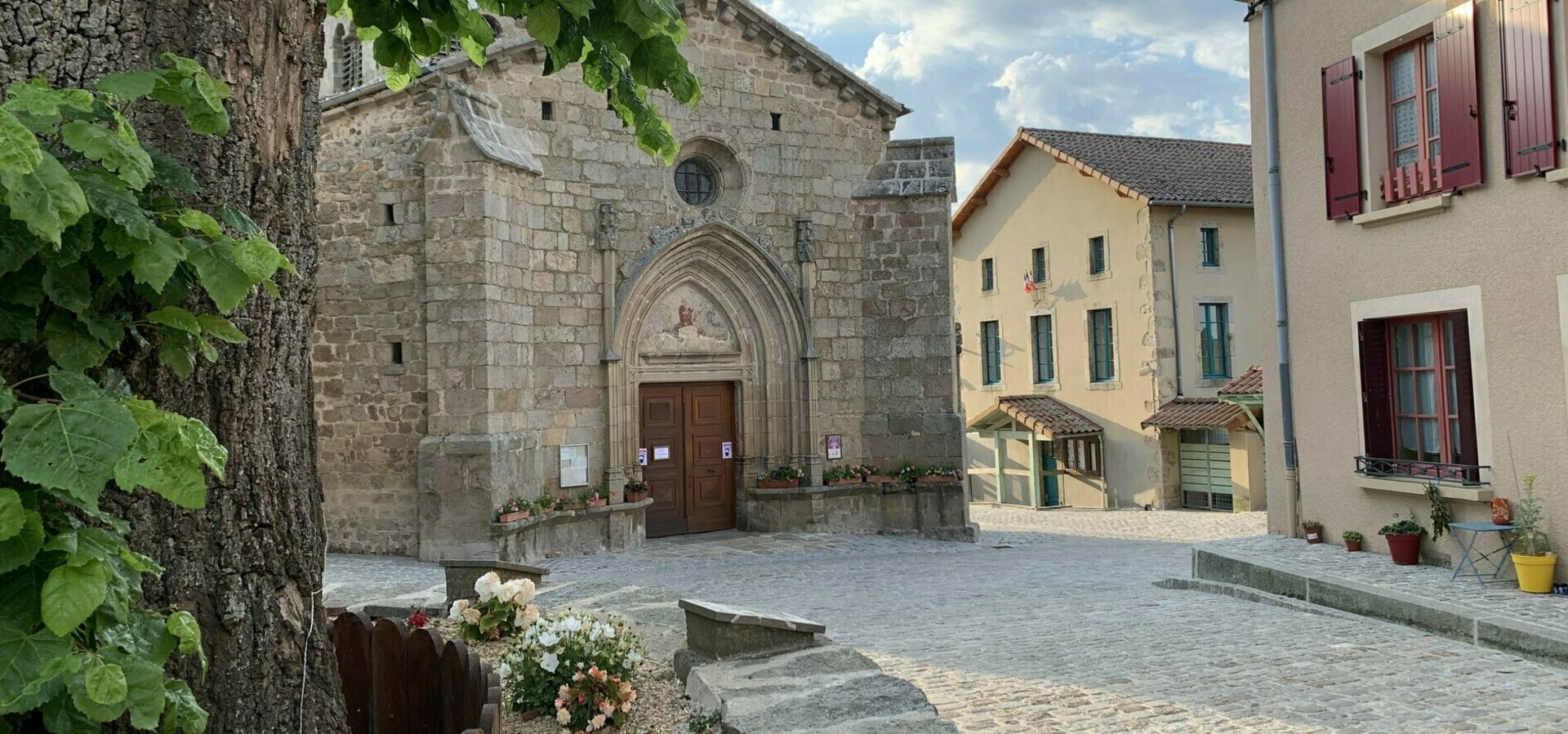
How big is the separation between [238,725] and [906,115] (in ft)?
44.2

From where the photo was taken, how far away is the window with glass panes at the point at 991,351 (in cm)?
2608

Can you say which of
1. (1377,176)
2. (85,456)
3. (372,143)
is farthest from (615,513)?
(85,456)

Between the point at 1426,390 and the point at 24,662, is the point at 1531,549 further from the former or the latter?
the point at 24,662

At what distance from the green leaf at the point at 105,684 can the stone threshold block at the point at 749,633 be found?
146 inches

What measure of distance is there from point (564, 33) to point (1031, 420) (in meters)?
20.4

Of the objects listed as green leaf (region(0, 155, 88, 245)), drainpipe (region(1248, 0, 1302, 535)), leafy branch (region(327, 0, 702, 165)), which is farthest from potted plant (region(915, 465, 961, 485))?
green leaf (region(0, 155, 88, 245))

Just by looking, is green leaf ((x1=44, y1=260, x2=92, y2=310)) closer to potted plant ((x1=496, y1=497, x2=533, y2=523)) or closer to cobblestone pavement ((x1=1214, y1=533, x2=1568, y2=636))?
cobblestone pavement ((x1=1214, y1=533, x2=1568, y2=636))

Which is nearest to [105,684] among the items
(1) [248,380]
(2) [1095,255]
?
(1) [248,380]

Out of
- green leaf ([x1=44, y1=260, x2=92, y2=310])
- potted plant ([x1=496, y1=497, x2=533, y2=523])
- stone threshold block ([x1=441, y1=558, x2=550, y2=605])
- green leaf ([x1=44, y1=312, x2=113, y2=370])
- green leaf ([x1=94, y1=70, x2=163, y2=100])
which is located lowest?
stone threshold block ([x1=441, y1=558, x2=550, y2=605])

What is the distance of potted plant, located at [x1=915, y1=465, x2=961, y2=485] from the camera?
48.1ft

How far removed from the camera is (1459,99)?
8.67 metres

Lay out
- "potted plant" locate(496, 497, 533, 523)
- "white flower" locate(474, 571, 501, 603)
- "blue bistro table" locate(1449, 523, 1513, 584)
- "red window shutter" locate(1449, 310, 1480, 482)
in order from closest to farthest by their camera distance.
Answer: "white flower" locate(474, 571, 501, 603), "blue bistro table" locate(1449, 523, 1513, 584), "red window shutter" locate(1449, 310, 1480, 482), "potted plant" locate(496, 497, 533, 523)

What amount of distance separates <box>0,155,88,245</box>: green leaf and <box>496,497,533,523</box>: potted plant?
9.65 m

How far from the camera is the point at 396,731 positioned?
14.1 feet
